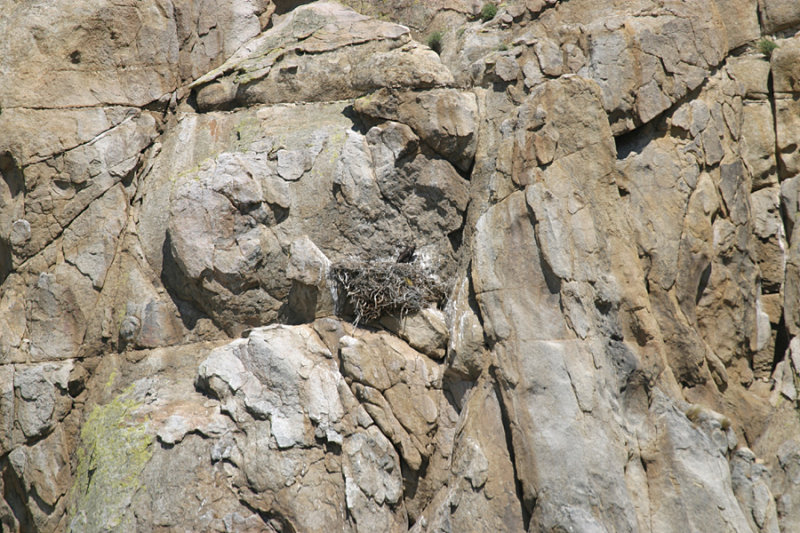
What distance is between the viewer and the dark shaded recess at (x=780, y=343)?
8266 mm

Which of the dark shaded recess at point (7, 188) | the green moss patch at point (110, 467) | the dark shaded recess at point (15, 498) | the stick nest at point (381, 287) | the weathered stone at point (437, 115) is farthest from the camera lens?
the dark shaded recess at point (7, 188)

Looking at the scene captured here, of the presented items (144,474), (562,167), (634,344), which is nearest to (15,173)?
(144,474)

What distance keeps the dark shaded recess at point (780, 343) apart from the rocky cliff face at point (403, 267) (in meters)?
0.10

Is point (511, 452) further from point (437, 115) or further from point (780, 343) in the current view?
point (437, 115)

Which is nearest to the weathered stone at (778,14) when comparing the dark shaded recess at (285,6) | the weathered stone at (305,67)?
the weathered stone at (305,67)

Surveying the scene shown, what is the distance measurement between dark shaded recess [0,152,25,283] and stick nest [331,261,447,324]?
4.36 meters

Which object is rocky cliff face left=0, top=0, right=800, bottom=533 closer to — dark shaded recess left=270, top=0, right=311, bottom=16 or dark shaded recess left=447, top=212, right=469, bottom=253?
dark shaded recess left=447, top=212, right=469, bottom=253

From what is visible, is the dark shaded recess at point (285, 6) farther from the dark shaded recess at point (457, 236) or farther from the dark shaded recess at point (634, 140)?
the dark shaded recess at point (634, 140)

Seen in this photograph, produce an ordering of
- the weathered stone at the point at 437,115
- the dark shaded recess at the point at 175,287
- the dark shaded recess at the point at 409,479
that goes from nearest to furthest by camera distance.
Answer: the dark shaded recess at the point at 409,479 < the dark shaded recess at the point at 175,287 < the weathered stone at the point at 437,115

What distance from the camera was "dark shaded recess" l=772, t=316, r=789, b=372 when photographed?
827 centimetres

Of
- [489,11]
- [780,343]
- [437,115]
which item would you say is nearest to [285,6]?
[489,11]

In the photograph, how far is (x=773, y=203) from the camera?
881 cm

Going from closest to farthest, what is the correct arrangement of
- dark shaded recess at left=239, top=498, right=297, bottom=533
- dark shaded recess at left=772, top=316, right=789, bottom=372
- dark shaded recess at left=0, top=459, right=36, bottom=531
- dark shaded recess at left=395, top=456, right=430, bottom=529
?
dark shaded recess at left=239, top=498, right=297, bottom=533
dark shaded recess at left=395, top=456, right=430, bottom=529
dark shaded recess at left=772, top=316, right=789, bottom=372
dark shaded recess at left=0, top=459, right=36, bottom=531

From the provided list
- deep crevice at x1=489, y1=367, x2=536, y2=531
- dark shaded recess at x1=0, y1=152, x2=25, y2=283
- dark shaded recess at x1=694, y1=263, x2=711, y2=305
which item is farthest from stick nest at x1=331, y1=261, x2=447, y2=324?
dark shaded recess at x1=0, y1=152, x2=25, y2=283
